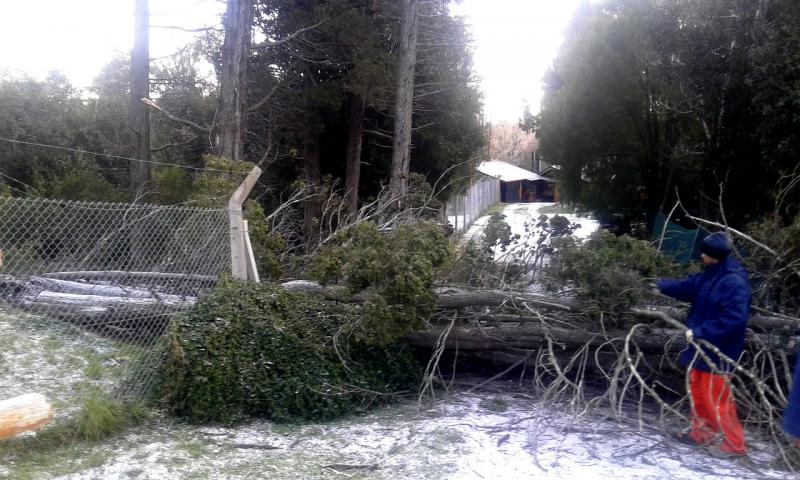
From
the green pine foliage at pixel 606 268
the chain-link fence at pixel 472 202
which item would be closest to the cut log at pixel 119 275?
the green pine foliage at pixel 606 268

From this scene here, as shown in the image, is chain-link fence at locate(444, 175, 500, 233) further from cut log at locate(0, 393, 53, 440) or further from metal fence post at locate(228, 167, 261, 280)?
cut log at locate(0, 393, 53, 440)

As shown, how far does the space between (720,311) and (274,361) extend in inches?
133

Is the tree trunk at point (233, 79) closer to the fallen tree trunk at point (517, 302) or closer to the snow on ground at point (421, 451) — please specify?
the fallen tree trunk at point (517, 302)

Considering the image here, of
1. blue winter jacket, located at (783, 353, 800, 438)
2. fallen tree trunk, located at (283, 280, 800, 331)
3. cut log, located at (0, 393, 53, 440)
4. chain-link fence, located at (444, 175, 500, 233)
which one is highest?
chain-link fence, located at (444, 175, 500, 233)

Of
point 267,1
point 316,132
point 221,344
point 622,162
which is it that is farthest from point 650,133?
point 221,344

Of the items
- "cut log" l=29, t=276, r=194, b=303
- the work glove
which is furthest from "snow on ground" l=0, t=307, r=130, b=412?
the work glove

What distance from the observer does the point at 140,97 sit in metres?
14.6

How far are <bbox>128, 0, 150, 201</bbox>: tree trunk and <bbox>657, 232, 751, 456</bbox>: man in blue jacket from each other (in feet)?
36.7

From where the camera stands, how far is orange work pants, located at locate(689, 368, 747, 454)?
196 inches

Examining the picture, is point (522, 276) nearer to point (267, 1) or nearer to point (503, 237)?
point (503, 237)

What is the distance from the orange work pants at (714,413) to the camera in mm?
4988

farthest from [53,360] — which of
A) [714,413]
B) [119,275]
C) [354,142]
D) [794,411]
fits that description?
[354,142]

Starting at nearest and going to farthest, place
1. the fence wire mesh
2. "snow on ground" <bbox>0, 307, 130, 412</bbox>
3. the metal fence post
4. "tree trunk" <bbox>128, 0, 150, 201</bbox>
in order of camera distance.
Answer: the fence wire mesh → "snow on ground" <bbox>0, 307, 130, 412</bbox> → the metal fence post → "tree trunk" <bbox>128, 0, 150, 201</bbox>

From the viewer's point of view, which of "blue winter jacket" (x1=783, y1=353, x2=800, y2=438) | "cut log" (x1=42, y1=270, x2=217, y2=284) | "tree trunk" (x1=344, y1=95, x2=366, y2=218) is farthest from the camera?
"tree trunk" (x1=344, y1=95, x2=366, y2=218)
